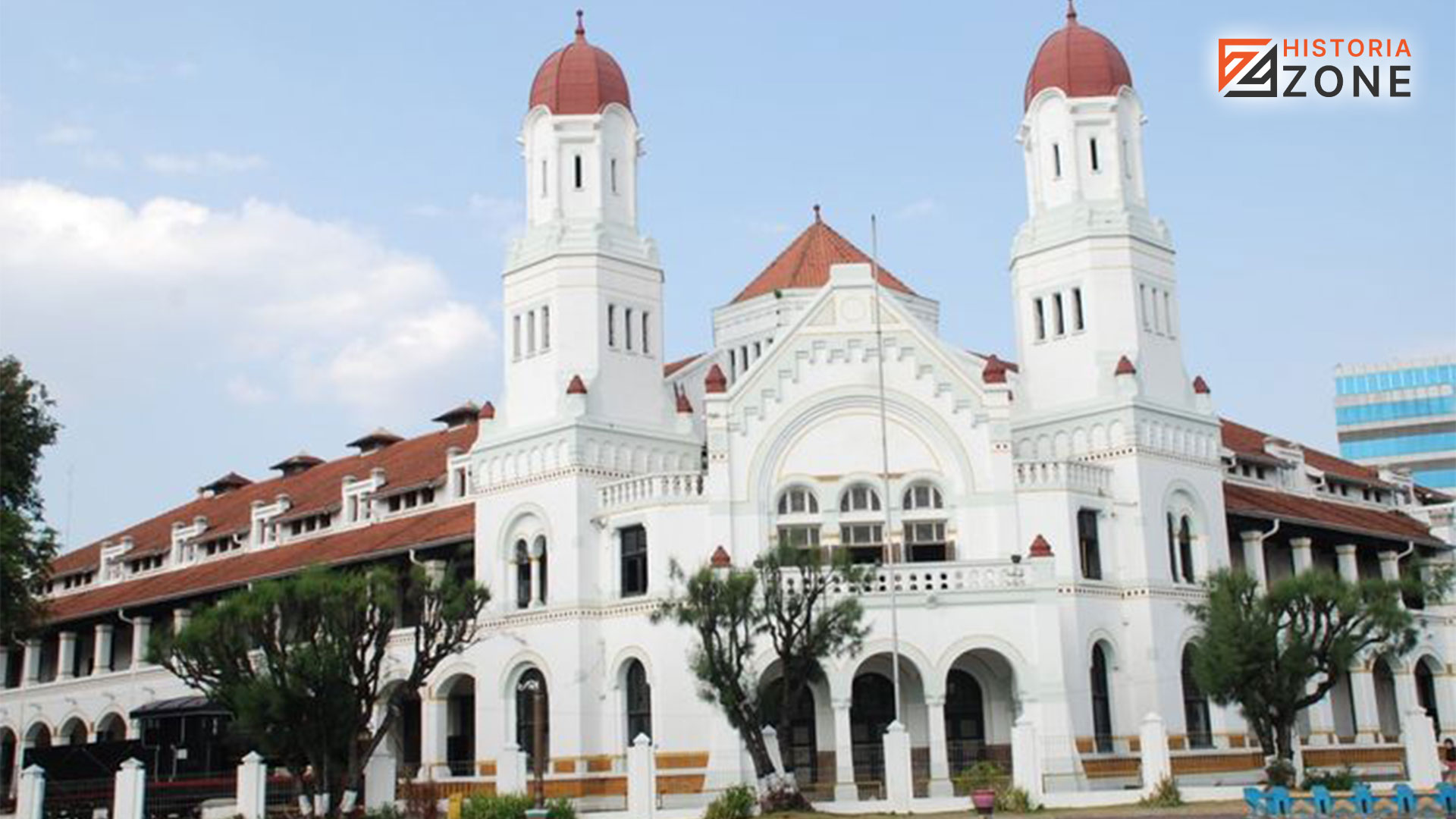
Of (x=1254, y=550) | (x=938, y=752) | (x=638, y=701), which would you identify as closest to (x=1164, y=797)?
(x=938, y=752)

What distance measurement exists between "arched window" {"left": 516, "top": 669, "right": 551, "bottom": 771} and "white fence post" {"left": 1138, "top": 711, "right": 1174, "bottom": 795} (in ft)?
48.1

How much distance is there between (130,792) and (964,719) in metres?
19.9

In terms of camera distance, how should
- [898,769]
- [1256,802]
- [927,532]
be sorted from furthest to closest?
[927,532], [898,769], [1256,802]

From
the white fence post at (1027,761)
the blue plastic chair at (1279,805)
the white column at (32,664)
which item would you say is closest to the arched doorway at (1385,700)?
the white fence post at (1027,761)

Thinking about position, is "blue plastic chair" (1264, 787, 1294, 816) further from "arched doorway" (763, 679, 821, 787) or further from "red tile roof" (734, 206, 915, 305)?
"red tile roof" (734, 206, 915, 305)

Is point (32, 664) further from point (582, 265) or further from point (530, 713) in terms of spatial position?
point (582, 265)

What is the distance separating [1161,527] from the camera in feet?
145

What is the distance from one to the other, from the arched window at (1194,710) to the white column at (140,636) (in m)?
35.3

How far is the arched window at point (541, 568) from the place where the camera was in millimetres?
44719

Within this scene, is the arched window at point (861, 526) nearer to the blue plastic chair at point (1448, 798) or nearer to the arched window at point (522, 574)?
the arched window at point (522, 574)

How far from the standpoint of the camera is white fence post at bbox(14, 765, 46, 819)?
40.1 m

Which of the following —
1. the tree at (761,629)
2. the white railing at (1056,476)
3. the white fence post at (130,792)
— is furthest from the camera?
the white railing at (1056,476)

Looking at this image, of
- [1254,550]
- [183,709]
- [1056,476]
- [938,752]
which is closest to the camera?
[938,752]

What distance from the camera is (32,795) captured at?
40.3 metres
